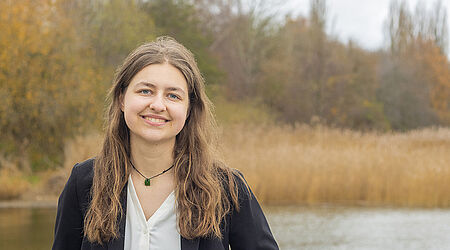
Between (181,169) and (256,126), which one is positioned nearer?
(181,169)

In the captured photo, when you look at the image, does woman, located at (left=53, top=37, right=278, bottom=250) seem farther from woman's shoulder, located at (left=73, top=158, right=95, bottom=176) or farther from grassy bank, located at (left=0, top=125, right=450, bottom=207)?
grassy bank, located at (left=0, top=125, right=450, bottom=207)

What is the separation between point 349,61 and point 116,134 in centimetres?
3086

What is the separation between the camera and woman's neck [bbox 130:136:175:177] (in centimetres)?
204

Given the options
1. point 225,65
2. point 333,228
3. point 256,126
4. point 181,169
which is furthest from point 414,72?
point 181,169

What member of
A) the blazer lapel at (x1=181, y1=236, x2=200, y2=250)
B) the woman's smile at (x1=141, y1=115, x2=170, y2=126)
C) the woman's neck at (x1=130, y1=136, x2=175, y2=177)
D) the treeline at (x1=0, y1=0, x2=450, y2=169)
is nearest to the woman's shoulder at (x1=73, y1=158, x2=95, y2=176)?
the woman's neck at (x1=130, y1=136, x2=175, y2=177)

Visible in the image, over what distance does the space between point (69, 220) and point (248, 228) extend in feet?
1.78

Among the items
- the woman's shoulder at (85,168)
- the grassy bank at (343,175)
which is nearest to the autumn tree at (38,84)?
the grassy bank at (343,175)

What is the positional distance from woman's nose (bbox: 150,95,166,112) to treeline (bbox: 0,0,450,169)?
42.2 ft

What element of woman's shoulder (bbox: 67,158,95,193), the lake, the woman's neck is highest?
the woman's neck

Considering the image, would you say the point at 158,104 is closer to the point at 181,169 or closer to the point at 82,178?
the point at 181,169

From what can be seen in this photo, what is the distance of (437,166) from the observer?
11000 millimetres

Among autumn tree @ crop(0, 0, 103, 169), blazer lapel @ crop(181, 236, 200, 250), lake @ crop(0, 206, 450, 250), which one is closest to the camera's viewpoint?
blazer lapel @ crop(181, 236, 200, 250)

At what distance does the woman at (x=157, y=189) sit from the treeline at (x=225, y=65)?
12.8 metres

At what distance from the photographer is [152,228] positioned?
194 centimetres
